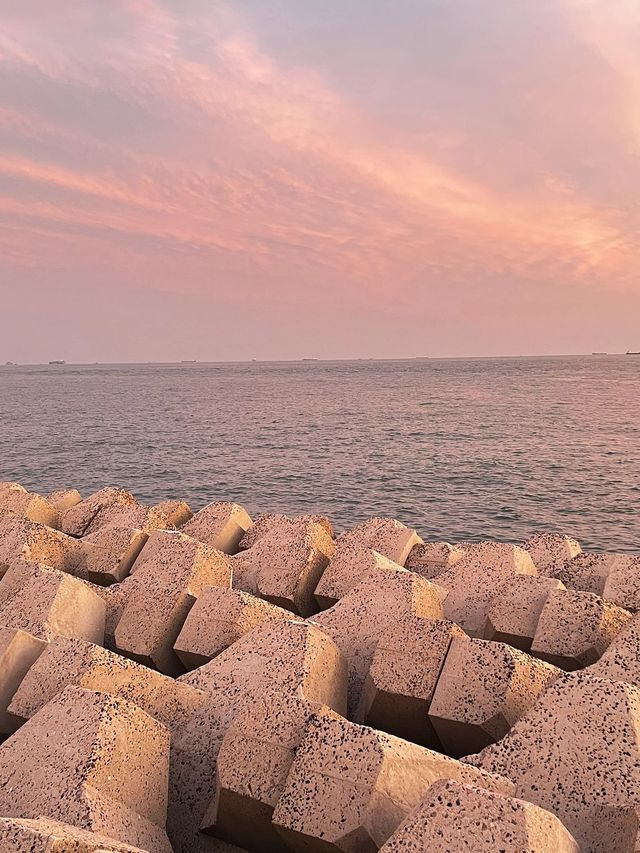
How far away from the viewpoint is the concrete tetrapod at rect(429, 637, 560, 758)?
12.1 feet

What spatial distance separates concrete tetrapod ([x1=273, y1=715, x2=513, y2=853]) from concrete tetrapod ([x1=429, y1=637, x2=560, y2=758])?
78 centimetres

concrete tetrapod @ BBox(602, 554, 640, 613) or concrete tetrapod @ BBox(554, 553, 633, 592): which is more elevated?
concrete tetrapod @ BBox(602, 554, 640, 613)

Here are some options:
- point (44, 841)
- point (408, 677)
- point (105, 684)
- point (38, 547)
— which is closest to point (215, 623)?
point (105, 684)

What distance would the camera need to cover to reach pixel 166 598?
538cm

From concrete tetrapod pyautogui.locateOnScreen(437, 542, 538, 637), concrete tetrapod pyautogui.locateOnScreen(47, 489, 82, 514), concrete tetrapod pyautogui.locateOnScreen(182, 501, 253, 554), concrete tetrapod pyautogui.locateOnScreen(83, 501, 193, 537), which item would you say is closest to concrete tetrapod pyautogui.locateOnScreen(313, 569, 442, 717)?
concrete tetrapod pyautogui.locateOnScreen(437, 542, 538, 637)

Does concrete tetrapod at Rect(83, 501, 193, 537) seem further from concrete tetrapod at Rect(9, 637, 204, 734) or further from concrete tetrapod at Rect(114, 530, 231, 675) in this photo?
concrete tetrapod at Rect(9, 637, 204, 734)

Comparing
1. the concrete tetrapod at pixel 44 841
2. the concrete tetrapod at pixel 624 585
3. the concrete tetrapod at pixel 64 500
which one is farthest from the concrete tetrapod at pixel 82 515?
the concrete tetrapod at pixel 44 841

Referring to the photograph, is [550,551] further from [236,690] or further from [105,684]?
[105,684]

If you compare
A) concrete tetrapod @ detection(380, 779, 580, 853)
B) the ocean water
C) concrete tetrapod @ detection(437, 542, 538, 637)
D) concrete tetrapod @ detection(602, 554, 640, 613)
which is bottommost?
the ocean water

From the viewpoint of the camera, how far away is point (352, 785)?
2.76 metres

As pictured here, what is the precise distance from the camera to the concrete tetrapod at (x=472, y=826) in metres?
2.23

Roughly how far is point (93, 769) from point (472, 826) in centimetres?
164

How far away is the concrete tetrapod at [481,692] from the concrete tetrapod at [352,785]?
2.55 feet

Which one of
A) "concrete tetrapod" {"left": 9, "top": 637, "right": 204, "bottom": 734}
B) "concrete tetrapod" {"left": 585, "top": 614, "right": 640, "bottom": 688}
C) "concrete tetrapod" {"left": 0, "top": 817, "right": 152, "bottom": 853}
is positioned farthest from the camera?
"concrete tetrapod" {"left": 585, "top": 614, "right": 640, "bottom": 688}
